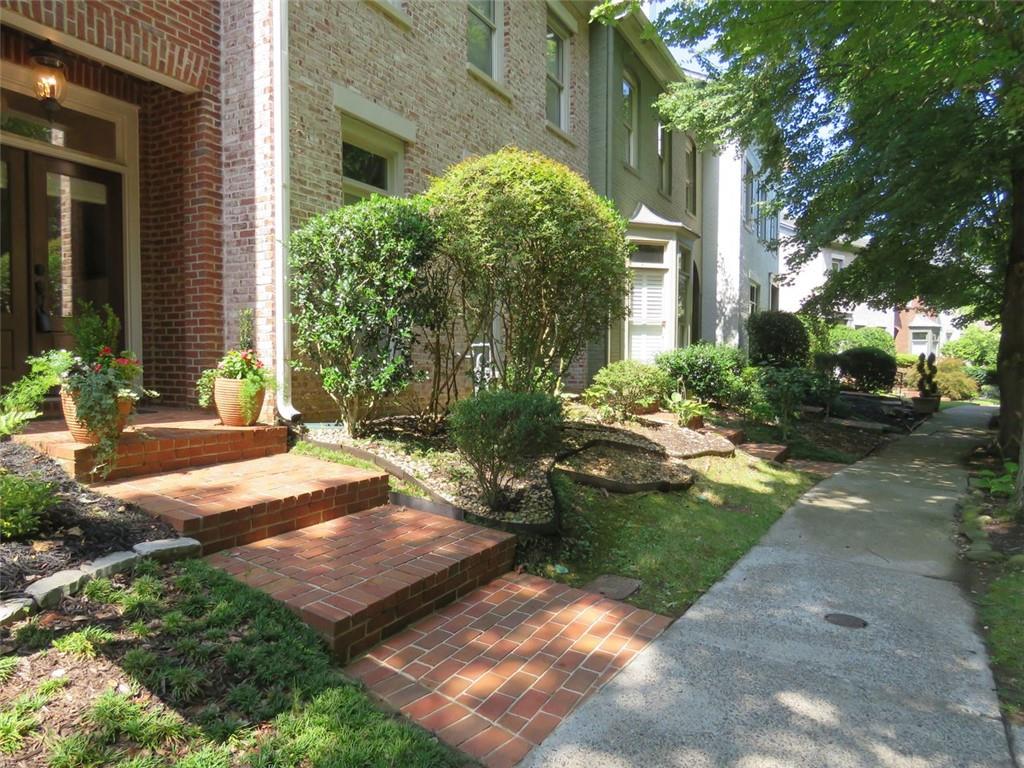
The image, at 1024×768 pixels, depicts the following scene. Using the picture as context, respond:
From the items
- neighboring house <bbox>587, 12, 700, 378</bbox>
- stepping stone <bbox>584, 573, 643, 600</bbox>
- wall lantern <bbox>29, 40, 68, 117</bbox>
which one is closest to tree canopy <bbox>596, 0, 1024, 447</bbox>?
neighboring house <bbox>587, 12, 700, 378</bbox>

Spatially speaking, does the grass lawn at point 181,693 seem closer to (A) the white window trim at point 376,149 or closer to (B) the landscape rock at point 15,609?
(B) the landscape rock at point 15,609

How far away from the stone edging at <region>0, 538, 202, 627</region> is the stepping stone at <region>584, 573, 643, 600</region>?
234cm

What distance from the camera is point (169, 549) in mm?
3277

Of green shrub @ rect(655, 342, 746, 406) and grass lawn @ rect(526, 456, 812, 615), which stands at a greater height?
green shrub @ rect(655, 342, 746, 406)

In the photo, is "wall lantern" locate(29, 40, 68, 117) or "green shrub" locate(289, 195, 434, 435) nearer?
"wall lantern" locate(29, 40, 68, 117)

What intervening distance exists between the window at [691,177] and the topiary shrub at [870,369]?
6265 mm

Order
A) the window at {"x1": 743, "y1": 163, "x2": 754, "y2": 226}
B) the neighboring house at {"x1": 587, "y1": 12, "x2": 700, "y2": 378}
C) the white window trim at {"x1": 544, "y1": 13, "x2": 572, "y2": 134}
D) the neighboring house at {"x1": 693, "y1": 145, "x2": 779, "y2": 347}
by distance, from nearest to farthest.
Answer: the white window trim at {"x1": 544, "y1": 13, "x2": 572, "y2": 134} < the neighboring house at {"x1": 587, "y1": 12, "x2": 700, "y2": 378} < the neighboring house at {"x1": 693, "y1": 145, "x2": 779, "y2": 347} < the window at {"x1": 743, "y1": 163, "x2": 754, "y2": 226}

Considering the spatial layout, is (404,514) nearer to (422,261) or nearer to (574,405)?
(422,261)

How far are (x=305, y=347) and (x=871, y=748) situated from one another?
4.93m

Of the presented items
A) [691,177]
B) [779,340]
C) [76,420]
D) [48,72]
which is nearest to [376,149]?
[48,72]

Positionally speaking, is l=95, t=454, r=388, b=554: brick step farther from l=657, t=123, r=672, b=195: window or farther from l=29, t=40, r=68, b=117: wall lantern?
l=657, t=123, r=672, b=195: window

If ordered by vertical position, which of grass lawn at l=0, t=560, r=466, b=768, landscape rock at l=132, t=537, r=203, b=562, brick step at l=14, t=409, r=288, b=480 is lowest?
grass lawn at l=0, t=560, r=466, b=768

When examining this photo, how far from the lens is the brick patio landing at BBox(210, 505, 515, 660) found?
306 centimetres

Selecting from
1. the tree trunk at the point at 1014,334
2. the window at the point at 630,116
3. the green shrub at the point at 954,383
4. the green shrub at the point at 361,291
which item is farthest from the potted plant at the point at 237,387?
the green shrub at the point at 954,383
